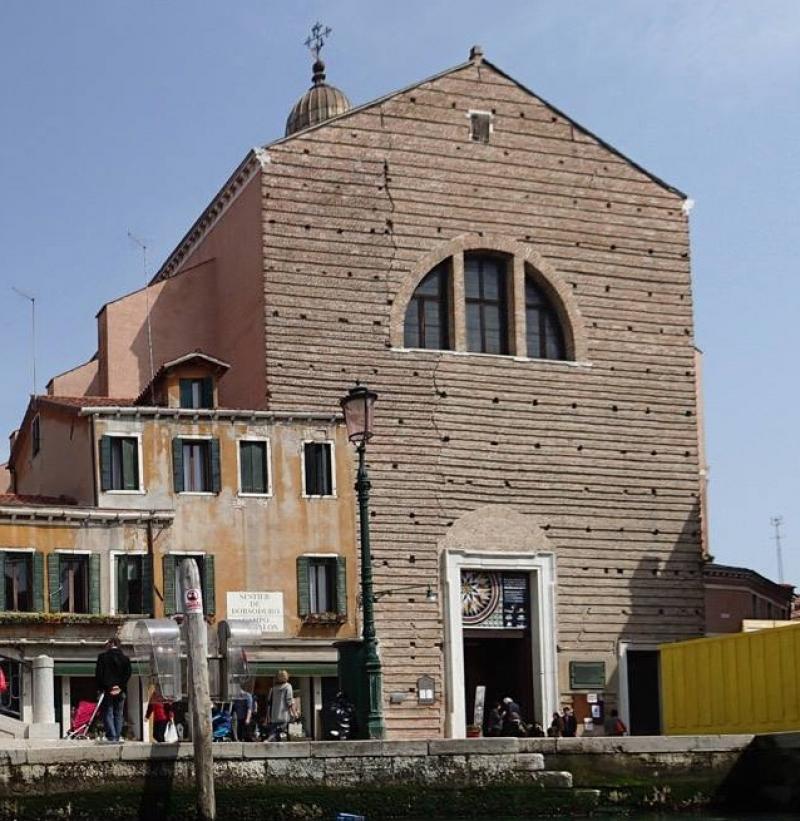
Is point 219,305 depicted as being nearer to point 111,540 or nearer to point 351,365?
point 351,365

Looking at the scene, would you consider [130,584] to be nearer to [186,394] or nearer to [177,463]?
[177,463]

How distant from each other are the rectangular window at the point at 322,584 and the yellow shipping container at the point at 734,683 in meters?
6.05

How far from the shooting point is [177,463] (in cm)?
3428

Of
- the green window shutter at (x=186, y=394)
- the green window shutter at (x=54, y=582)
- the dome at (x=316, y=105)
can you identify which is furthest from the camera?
the dome at (x=316, y=105)

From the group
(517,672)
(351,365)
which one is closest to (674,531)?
(517,672)

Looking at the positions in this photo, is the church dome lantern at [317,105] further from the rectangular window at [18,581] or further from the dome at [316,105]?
the rectangular window at [18,581]

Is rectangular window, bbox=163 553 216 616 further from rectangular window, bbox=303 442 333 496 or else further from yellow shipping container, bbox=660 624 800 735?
yellow shipping container, bbox=660 624 800 735

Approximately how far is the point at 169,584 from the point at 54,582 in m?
2.08

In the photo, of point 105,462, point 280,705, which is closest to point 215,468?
point 105,462

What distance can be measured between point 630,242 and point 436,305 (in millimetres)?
4848

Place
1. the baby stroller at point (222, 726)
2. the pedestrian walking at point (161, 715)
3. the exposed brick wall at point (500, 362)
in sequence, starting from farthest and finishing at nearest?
the exposed brick wall at point (500, 362) → the pedestrian walking at point (161, 715) → the baby stroller at point (222, 726)

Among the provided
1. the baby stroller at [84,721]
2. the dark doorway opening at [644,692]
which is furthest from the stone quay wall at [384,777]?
the dark doorway opening at [644,692]

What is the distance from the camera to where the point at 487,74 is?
40.0 meters

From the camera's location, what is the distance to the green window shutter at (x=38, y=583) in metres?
32.1
